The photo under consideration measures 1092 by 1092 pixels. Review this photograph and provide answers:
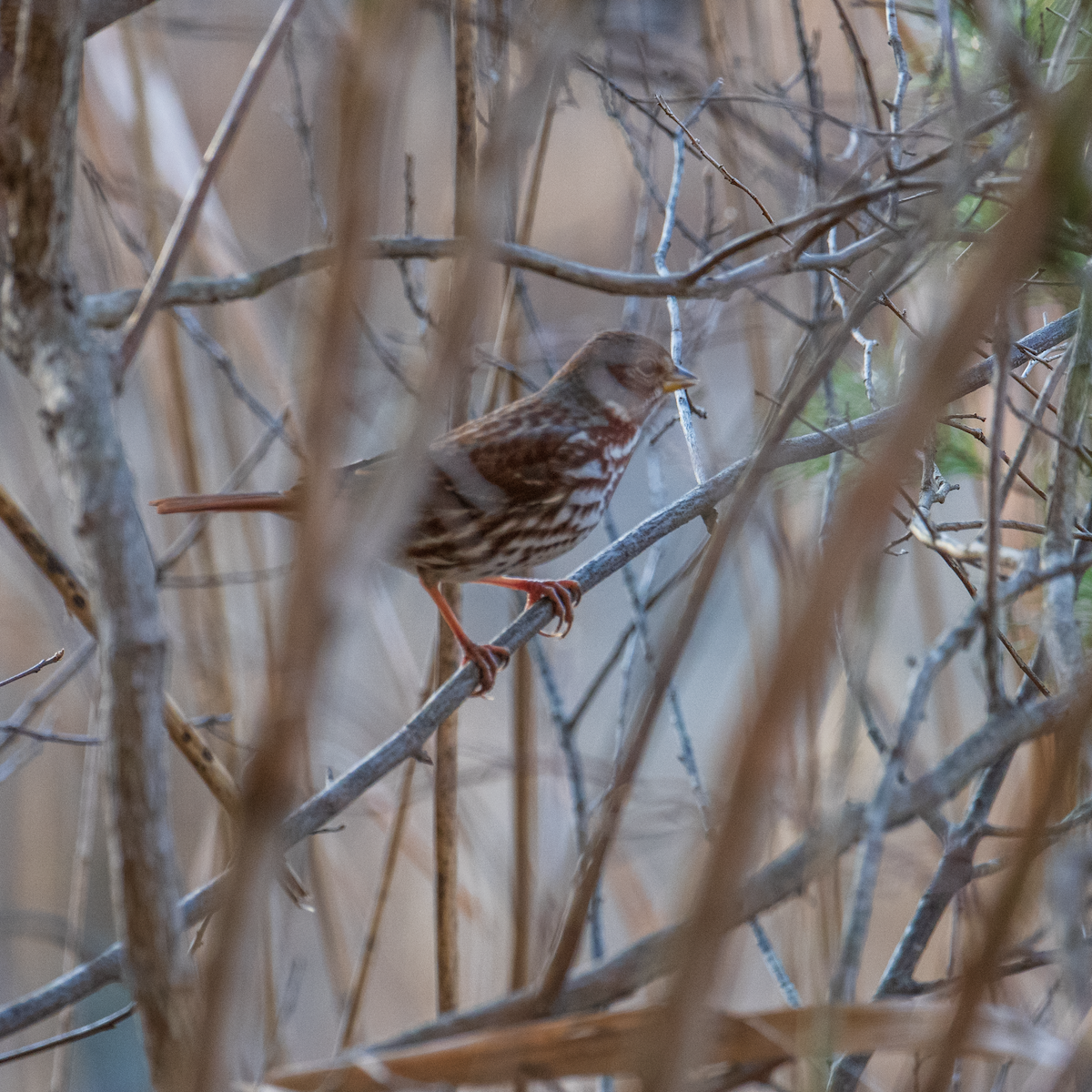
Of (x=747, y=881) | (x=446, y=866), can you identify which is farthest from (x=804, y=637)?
(x=446, y=866)

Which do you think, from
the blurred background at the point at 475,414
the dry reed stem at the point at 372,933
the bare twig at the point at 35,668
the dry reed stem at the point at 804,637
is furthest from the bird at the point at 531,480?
the dry reed stem at the point at 804,637

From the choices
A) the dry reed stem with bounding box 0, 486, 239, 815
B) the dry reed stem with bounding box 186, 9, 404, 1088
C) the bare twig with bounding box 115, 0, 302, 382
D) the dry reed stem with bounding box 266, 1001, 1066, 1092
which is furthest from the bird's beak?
the dry reed stem with bounding box 186, 9, 404, 1088

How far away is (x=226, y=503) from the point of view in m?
1.98

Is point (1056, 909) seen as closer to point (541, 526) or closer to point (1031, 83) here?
point (1031, 83)

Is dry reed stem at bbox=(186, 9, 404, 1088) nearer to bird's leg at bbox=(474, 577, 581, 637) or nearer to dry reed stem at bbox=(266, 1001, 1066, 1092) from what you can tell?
dry reed stem at bbox=(266, 1001, 1066, 1092)

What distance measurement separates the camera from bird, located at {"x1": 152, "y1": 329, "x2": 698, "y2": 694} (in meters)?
2.19

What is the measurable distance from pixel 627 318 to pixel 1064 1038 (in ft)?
6.85

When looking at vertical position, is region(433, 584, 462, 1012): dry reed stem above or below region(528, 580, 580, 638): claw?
below

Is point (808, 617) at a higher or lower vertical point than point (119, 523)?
lower

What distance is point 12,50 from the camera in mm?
1138

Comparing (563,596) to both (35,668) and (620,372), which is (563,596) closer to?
(620,372)

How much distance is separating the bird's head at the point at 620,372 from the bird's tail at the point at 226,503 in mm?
868

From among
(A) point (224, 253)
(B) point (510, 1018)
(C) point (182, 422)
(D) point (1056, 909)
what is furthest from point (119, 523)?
(A) point (224, 253)

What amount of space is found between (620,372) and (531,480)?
446mm
